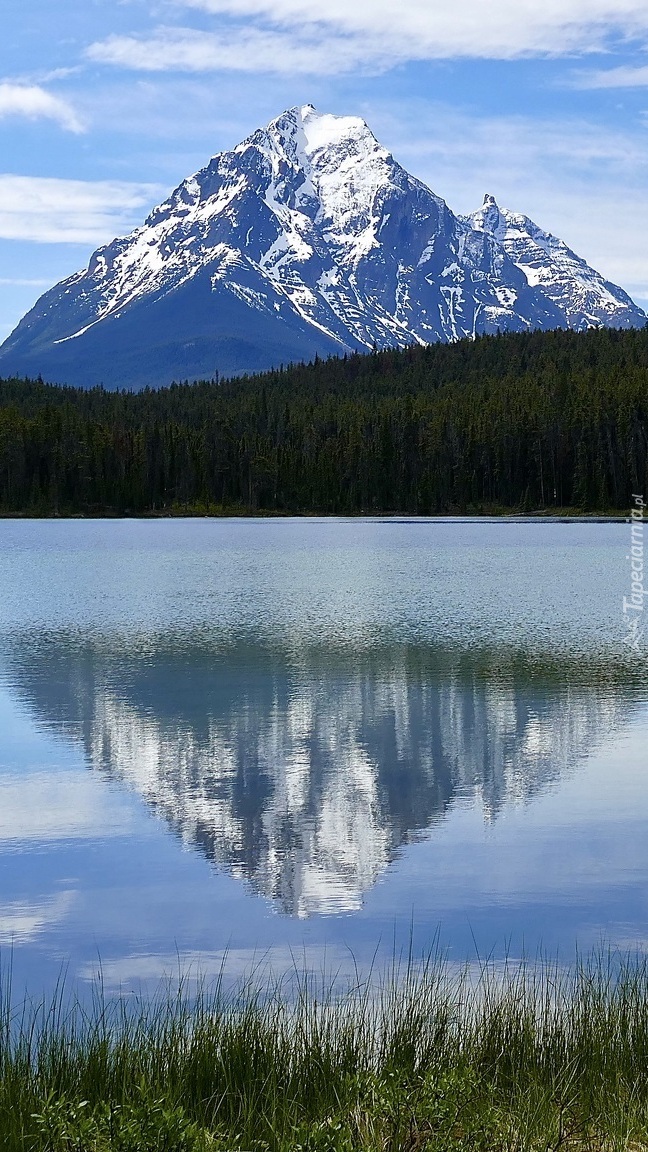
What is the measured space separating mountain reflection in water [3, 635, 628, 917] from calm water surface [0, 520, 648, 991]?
69 millimetres

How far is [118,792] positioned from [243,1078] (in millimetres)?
10459

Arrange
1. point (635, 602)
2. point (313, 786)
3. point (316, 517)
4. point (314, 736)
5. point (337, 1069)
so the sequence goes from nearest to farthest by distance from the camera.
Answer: point (337, 1069) → point (313, 786) → point (314, 736) → point (635, 602) → point (316, 517)

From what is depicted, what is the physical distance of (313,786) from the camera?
19.3 metres

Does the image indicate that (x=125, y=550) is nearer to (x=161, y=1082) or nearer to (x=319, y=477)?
(x=161, y=1082)

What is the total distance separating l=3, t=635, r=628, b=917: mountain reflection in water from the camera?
16484 millimetres

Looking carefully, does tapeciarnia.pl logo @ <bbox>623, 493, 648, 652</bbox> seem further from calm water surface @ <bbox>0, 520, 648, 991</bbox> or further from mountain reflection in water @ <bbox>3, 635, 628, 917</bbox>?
mountain reflection in water @ <bbox>3, 635, 628, 917</bbox>

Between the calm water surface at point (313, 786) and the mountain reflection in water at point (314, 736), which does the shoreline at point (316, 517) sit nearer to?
the calm water surface at point (313, 786)

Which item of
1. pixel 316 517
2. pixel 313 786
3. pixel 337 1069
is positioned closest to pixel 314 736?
pixel 313 786

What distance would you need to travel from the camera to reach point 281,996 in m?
11.2

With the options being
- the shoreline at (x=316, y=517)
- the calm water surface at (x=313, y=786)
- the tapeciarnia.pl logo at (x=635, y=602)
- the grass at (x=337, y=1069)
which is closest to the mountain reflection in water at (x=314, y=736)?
the calm water surface at (x=313, y=786)

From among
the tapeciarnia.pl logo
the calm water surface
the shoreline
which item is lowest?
the calm water surface

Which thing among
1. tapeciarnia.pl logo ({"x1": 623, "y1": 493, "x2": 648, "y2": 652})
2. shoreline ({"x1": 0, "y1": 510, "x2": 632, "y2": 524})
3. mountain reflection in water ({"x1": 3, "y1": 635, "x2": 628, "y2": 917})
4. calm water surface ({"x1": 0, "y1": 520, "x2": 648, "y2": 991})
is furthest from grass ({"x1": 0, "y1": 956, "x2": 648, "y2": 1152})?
shoreline ({"x1": 0, "y1": 510, "x2": 632, "y2": 524})

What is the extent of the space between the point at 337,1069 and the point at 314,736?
13.9 m

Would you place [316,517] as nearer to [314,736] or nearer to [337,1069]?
[314,736]
